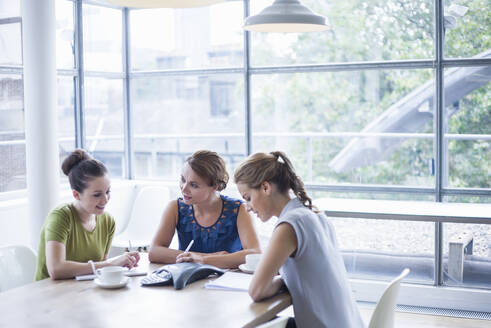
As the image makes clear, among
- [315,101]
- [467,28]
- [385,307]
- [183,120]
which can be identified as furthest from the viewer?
[183,120]

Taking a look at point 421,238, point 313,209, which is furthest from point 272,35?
point 313,209

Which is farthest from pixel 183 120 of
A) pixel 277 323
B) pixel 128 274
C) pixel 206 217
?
pixel 277 323

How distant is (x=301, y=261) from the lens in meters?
2.12

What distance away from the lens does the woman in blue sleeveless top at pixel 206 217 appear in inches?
113

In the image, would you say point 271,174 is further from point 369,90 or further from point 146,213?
point 146,213

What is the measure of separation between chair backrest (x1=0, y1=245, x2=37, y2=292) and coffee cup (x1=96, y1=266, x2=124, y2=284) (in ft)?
1.93

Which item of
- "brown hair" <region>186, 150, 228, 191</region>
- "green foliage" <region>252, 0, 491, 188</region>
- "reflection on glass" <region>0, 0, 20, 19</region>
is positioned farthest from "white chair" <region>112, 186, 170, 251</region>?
"brown hair" <region>186, 150, 228, 191</region>

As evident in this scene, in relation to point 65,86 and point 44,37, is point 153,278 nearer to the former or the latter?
point 44,37

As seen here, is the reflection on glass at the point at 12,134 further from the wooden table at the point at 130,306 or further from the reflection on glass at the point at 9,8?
the wooden table at the point at 130,306

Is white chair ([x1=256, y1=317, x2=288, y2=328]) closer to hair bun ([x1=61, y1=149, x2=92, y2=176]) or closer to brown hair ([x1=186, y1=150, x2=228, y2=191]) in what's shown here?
brown hair ([x1=186, y1=150, x2=228, y2=191])

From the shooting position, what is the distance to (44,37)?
407 centimetres

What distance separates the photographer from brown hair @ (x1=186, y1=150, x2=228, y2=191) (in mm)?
2865

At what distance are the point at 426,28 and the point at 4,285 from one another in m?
3.40

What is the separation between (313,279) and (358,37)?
316 centimetres
